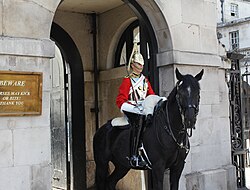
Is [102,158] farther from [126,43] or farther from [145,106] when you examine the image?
[126,43]

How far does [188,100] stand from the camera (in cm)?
462

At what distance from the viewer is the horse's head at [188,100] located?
4.60 metres

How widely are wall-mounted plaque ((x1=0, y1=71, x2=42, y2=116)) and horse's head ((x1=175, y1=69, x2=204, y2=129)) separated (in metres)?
1.83

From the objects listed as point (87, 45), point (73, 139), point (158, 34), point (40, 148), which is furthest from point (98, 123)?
point (40, 148)

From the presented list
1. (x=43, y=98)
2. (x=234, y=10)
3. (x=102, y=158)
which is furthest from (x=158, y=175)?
(x=234, y=10)

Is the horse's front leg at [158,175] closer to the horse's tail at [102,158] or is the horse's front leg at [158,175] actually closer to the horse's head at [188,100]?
the horse's head at [188,100]

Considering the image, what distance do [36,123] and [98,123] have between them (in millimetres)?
3951

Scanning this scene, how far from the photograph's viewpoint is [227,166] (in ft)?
24.9

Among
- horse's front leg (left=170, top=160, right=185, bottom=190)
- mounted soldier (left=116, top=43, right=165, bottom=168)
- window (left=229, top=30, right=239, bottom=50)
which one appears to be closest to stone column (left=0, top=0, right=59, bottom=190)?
mounted soldier (left=116, top=43, right=165, bottom=168)

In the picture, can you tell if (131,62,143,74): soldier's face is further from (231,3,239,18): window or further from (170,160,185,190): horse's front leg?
(231,3,239,18): window

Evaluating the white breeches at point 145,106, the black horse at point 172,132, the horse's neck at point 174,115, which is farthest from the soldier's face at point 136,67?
the horse's neck at point 174,115

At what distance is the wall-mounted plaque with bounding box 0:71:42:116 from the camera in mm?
4977

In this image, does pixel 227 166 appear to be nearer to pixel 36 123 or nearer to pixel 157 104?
pixel 157 104

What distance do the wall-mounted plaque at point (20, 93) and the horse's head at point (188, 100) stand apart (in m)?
1.83
